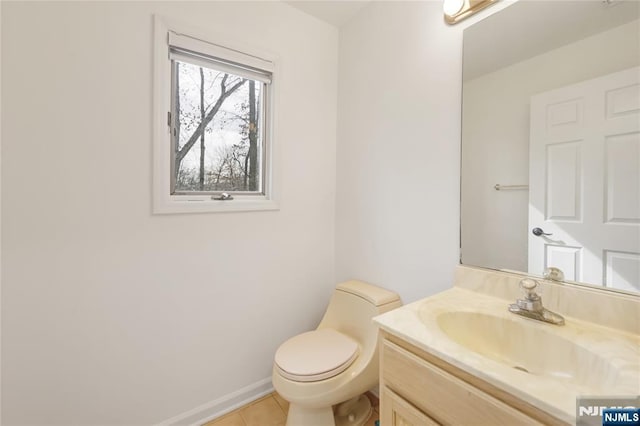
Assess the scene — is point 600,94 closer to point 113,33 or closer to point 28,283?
point 113,33

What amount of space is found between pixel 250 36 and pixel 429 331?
5.59 feet

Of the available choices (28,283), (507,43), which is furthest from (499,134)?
(28,283)

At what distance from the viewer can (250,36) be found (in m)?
1.53

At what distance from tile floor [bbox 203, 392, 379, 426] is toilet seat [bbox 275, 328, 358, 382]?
1.45 ft

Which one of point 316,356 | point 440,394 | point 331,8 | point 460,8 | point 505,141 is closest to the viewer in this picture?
point 440,394

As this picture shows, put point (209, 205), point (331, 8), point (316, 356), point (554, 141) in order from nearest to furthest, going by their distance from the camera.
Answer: point (554, 141) → point (316, 356) → point (209, 205) → point (331, 8)

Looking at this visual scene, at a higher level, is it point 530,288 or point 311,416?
point 530,288

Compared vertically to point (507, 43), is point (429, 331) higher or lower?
lower

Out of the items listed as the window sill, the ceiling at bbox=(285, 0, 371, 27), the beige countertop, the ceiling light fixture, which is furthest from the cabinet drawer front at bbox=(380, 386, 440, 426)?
the ceiling at bbox=(285, 0, 371, 27)

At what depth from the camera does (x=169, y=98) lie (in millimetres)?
1336

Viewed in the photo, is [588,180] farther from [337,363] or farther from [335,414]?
[335,414]

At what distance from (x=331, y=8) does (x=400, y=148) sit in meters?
1.04

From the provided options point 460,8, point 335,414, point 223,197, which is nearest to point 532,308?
point 335,414

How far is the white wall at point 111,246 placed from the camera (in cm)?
104
